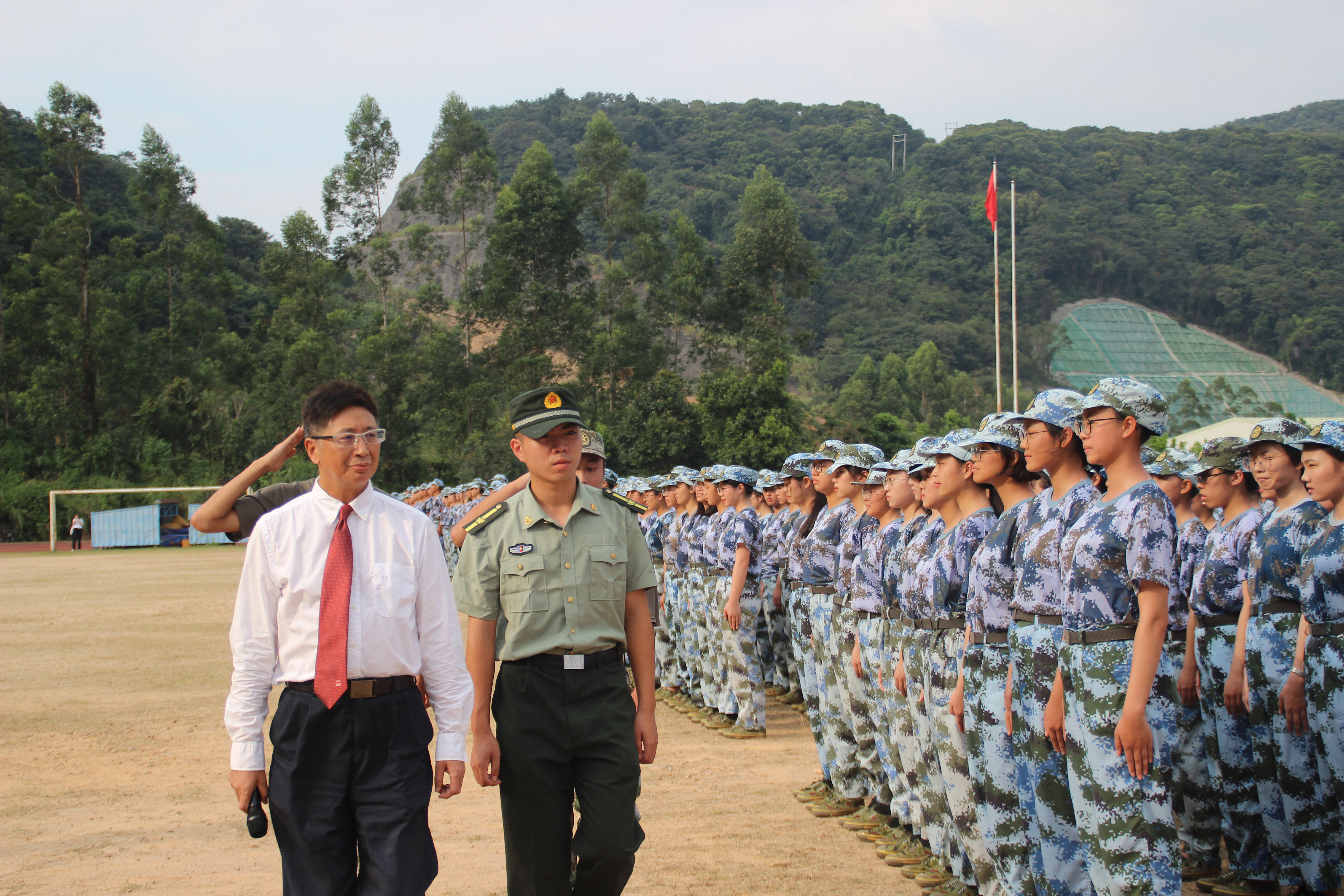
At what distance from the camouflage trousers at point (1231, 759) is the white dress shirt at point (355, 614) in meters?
3.87

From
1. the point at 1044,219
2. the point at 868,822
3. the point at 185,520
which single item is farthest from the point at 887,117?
the point at 868,822

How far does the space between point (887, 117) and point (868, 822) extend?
5424 inches

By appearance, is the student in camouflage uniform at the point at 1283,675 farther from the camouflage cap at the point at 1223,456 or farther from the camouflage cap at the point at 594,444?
the camouflage cap at the point at 594,444

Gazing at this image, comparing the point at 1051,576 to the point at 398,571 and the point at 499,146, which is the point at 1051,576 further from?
the point at 499,146

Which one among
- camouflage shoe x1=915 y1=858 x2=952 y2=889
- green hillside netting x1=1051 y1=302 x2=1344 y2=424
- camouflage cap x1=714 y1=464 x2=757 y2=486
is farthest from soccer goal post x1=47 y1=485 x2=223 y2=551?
green hillside netting x1=1051 y1=302 x2=1344 y2=424

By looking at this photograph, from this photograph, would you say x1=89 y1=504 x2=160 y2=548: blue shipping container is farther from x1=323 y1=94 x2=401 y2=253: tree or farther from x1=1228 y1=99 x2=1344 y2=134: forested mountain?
x1=1228 y1=99 x2=1344 y2=134: forested mountain

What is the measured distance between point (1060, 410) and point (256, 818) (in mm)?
3283

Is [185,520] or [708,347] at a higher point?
[708,347]

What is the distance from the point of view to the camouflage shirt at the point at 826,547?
24.2 feet

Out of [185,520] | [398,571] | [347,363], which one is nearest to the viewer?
[398,571]

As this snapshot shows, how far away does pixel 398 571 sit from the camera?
3461 millimetres

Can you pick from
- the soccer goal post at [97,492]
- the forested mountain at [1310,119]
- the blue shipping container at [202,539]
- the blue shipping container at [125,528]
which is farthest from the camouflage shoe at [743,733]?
the forested mountain at [1310,119]

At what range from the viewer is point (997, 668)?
14.9ft

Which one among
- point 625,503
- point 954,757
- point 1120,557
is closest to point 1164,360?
point 954,757
